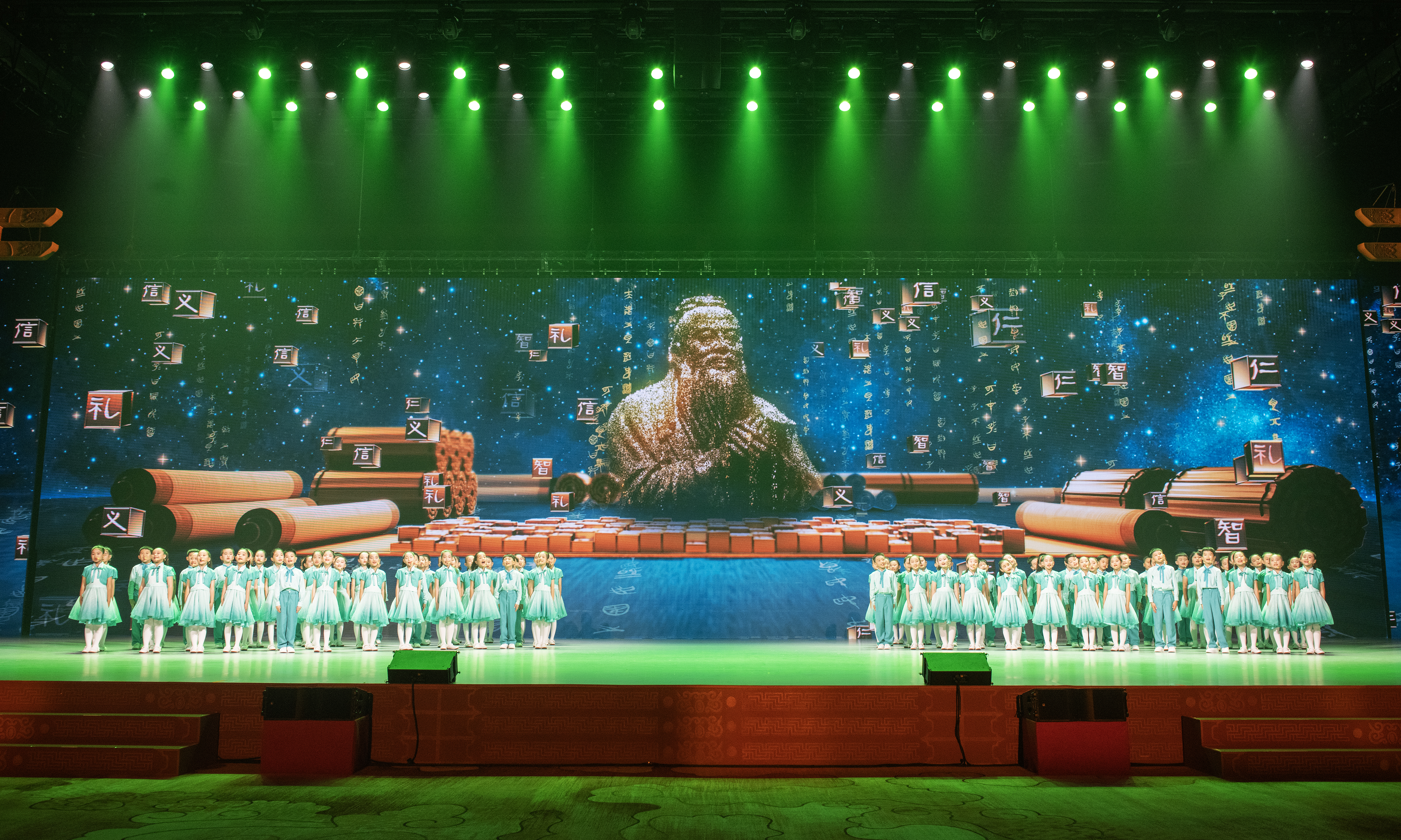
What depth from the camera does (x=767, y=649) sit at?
792 centimetres

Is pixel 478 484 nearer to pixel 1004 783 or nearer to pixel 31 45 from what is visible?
pixel 31 45

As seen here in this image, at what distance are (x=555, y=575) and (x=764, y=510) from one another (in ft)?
7.84

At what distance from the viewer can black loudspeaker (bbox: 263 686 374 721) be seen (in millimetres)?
4059

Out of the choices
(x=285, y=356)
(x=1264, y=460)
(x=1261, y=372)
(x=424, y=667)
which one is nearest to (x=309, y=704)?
(x=424, y=667)

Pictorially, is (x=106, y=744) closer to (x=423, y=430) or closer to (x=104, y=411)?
(x=423, y=430)

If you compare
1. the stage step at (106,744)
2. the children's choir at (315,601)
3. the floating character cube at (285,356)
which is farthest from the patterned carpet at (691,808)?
the floating character cube at (285,356)

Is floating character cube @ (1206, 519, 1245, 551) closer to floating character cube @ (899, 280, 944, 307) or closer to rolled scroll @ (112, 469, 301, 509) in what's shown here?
floating character cube @ (899, 280, 944, 307)

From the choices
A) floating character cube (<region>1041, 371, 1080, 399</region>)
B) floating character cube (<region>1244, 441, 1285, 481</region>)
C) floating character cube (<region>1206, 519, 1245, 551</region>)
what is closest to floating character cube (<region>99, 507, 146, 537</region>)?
floating character cube (<region>1041, 371, 1080, 399</region>)

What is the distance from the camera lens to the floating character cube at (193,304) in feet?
29.6

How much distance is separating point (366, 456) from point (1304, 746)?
8.22 meters

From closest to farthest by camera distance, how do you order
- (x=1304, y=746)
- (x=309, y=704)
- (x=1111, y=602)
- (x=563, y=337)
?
(x=309, y=704) → (x=1304, y=746) → (x=1111, y=602) → (x=563, y=337)

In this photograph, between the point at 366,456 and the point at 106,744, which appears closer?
the point at 106,744

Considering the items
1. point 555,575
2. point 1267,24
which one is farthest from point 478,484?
point 1267,24

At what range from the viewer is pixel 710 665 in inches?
262
